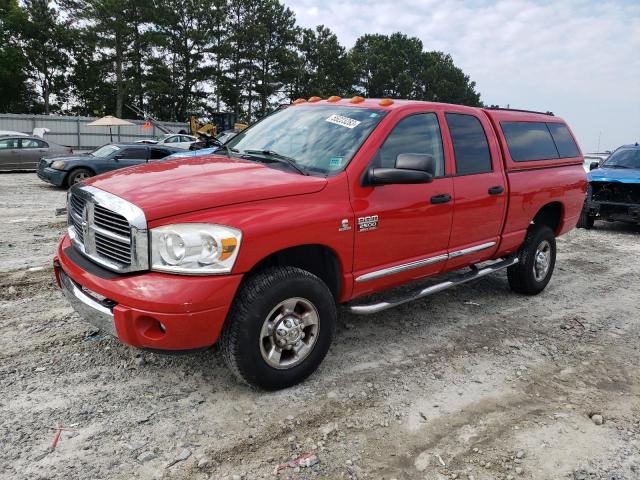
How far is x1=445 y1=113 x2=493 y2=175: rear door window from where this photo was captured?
14.0ft

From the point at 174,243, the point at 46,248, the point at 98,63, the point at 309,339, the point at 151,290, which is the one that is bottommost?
the point at 46,248

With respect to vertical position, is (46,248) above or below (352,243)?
below

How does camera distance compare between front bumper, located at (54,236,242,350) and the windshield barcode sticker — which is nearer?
front bumper, located at (54,236,242,350)

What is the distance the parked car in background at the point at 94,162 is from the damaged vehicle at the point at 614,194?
423 inches

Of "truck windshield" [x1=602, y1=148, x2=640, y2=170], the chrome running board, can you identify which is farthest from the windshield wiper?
"truck windshield" [x1=602, y1=148, x2=640, y2=170]

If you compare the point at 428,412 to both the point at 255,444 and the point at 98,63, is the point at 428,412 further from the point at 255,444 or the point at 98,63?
the point at 98,63

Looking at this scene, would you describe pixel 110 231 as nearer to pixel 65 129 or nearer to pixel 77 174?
pixel 77 174

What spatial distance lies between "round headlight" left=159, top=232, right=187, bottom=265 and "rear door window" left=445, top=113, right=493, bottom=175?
2.48 m

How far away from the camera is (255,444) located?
2.77m

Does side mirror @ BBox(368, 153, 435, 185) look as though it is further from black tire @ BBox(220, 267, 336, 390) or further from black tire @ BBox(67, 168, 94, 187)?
black tire @ BBox(67, 168, 94, 187)

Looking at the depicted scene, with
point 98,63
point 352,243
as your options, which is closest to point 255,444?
point 352,243

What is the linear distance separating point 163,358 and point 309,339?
114cm

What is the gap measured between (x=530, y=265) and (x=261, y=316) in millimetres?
3521

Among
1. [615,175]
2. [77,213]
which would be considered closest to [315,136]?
[77,213]
